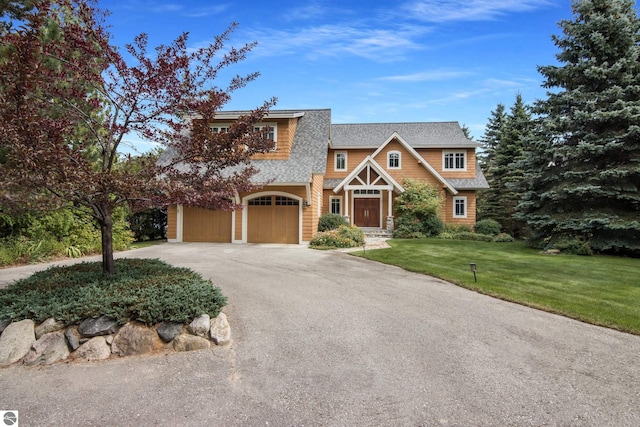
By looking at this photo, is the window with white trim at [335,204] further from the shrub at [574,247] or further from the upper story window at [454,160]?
the shrub at [574,247]

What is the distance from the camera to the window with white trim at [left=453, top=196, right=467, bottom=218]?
2277 cm

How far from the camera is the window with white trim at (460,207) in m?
22.8

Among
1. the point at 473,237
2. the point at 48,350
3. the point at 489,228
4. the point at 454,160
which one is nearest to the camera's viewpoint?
the point at 48,350

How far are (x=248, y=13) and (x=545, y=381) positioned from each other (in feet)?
29.3

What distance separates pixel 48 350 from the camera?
4.34 metres

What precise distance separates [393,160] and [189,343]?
20.4 metres

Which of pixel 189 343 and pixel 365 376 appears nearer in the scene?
pixel 365 376

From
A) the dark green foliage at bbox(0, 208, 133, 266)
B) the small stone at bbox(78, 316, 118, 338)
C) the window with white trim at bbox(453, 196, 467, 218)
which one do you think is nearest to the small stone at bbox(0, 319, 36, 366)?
the small stone at bbox(78, 316, 118, 338)

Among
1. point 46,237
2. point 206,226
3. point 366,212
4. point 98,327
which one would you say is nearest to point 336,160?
point 366,212

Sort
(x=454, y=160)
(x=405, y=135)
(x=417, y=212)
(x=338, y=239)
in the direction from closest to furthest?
1. (x=338, y=239)
2. (x=417, y=212)
3. (x=454, y=160)
4. (x=405, y=135)

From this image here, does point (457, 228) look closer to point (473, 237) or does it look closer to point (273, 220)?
point (473, 237)

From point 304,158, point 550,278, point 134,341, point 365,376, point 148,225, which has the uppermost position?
point 304,158

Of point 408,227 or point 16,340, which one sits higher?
point 408,227

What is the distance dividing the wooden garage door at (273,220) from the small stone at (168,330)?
11.9 metres
